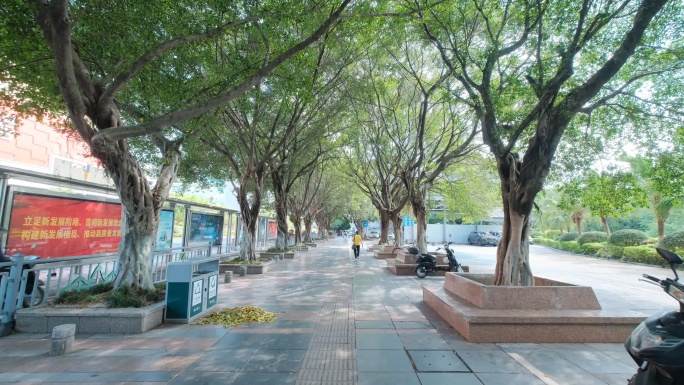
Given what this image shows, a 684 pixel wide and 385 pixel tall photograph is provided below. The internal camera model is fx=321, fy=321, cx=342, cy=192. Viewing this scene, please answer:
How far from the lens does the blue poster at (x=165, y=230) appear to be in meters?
11.0

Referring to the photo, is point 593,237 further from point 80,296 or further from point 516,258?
point 80,296

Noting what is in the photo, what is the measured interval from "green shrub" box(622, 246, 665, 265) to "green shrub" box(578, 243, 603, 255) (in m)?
3.59

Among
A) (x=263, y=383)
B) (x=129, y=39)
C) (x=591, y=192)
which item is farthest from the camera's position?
(x=591, y=192)

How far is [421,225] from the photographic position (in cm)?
1380

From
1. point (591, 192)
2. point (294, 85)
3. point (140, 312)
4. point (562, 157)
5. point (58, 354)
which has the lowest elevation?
point (58, 354)

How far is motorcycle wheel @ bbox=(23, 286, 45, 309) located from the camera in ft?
17.4

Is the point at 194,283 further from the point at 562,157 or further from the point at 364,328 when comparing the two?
the point at 562,157

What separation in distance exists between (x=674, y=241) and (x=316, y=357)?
20.0m

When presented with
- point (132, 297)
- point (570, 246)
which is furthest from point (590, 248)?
point (132, 297)

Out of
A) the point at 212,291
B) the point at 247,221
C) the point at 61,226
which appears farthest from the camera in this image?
the point at 247,221

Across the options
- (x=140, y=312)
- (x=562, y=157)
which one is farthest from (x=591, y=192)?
(x=140, y=312)

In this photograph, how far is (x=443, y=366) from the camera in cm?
395

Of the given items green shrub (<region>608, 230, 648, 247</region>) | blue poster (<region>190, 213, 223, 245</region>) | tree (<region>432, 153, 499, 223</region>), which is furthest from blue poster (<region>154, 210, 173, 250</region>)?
green shrub (<region>608, 230, 648, 247</region>)

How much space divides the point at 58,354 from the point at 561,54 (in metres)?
9.18
